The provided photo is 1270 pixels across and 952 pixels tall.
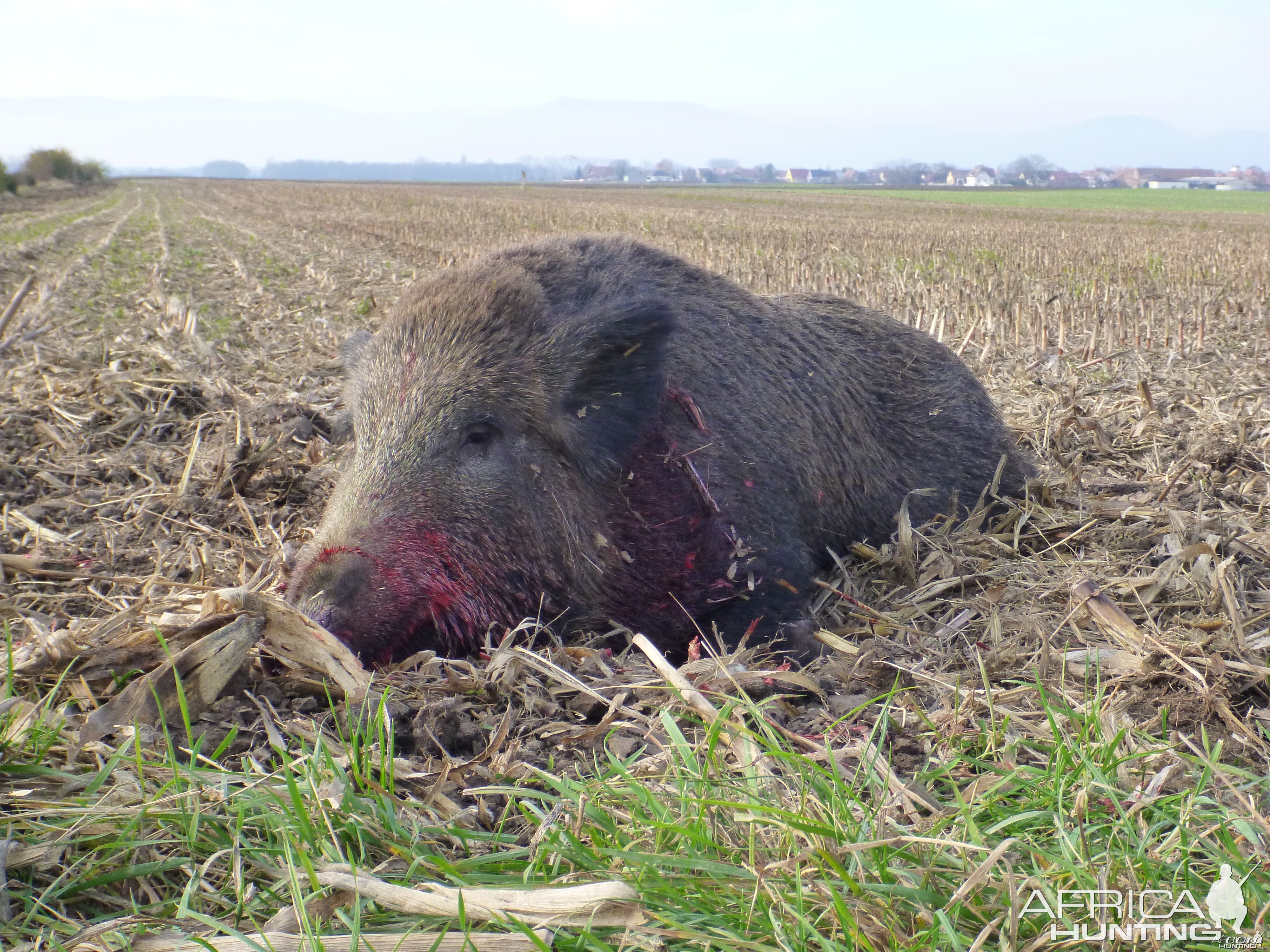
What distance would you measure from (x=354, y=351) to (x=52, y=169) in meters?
88.6

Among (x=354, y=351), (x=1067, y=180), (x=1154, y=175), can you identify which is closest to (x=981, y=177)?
(x=1067, y=180)

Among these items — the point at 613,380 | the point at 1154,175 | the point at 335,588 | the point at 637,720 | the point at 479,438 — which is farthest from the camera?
the point at 1154,175

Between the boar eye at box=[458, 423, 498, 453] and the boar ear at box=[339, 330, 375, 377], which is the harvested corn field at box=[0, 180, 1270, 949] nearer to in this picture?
the boar eye at box=[458, 423, 498, 453]

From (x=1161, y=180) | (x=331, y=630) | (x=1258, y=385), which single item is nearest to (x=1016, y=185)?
(x=1161, y=180)

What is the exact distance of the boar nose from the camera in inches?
121

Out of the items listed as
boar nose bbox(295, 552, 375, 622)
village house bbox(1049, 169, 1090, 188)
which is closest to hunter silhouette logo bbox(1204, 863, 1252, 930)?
boar nose bbox(295, 552, 375, 622)

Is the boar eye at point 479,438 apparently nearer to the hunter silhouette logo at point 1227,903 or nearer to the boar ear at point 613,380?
the boar ear at point 613,380

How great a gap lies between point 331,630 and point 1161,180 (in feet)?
472

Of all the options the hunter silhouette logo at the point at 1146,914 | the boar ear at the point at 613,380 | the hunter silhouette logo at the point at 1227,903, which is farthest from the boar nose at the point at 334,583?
the hunter silhouette logo at the point at 1227,903

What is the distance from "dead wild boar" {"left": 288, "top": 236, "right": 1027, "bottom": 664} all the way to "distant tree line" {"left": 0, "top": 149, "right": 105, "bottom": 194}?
74.0 m

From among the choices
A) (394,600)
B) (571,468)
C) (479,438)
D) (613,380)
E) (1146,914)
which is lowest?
(1146,914)

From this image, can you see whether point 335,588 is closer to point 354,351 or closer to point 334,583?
point 334,583

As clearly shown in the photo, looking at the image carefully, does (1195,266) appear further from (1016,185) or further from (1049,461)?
(1016,185)

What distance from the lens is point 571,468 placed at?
369 cm
